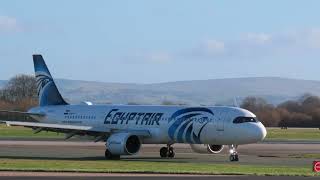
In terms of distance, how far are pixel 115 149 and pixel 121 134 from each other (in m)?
1.41

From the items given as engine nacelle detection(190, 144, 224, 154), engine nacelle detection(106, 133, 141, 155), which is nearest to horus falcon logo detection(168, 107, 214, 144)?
engine nacelle detection(190, 144, 224, 154)

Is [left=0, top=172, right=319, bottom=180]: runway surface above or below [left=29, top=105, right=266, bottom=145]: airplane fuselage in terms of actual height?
below

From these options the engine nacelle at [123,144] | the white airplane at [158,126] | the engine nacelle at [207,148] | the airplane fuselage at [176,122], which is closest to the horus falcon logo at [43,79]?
the white airplane at [158,126]

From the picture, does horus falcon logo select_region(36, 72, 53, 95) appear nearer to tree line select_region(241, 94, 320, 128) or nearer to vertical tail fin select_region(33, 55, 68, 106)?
Result: vertical tail fin select_region(33, 55, 68, 106)

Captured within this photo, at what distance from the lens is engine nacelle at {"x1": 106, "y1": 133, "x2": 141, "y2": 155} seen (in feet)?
159

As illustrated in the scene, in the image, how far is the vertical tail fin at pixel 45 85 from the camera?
5941cm

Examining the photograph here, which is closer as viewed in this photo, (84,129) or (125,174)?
(125,174)

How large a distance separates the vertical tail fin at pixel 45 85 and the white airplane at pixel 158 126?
2.46 meters

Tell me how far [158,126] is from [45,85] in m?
13.1

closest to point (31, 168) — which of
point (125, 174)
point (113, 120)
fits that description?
point (125, 174)

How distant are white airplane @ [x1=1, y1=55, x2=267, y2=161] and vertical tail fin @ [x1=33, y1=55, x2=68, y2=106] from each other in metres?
2.46

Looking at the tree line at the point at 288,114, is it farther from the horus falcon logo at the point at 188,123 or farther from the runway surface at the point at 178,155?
the horus falcon logo at the point at 188,123

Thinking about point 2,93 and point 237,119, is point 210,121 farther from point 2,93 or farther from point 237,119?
point 2,93

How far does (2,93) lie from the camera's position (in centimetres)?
17900
